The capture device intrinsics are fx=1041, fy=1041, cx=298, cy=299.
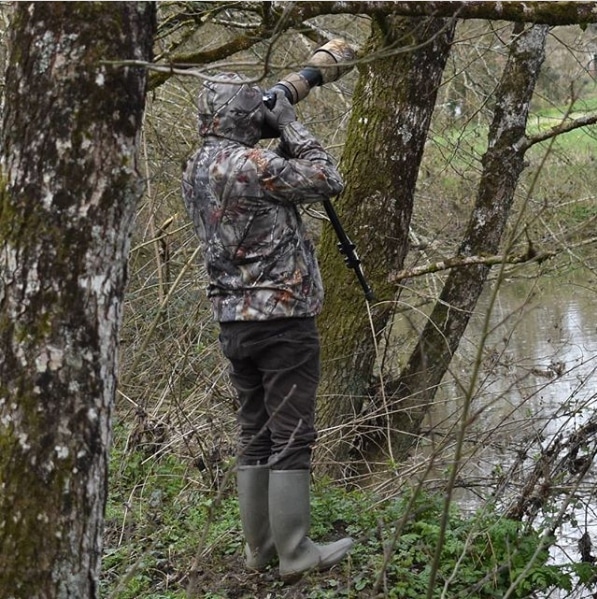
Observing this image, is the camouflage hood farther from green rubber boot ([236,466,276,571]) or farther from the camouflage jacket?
green rubber boot ([236,466,276,571])

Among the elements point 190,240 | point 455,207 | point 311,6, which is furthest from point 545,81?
point 311,6

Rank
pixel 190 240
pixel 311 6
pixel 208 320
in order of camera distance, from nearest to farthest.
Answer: pixel 311 6
pixel 208 320
pixel 190 240

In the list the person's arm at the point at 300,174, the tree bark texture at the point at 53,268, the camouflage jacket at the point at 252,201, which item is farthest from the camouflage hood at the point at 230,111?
the tree bark texture at the point at 53,268

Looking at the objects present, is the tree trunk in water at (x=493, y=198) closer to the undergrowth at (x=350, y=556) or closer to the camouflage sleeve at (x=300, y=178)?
the undergrowth at (x=350, y=556)

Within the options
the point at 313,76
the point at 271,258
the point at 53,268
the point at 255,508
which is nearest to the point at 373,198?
the point at 313,76

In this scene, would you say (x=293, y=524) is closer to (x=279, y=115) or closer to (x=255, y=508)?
(x=255, y=508)

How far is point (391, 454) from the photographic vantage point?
19.1 feet

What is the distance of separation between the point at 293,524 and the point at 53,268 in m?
1.91

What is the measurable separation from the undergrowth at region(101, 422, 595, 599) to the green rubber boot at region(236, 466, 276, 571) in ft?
0.43

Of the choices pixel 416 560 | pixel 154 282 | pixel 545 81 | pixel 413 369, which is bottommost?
pixel 416 560

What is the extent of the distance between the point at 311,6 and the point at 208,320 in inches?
126

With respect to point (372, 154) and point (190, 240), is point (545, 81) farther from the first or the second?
point (372, 154)

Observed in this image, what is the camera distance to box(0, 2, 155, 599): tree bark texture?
2479 millimetres

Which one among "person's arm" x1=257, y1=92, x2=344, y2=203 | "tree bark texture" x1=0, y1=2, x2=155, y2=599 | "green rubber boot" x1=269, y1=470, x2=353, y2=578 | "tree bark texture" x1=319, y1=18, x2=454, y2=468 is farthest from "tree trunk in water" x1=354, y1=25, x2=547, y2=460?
"tree bark texture" x1=0, y1=2, x2=155, y2=599
